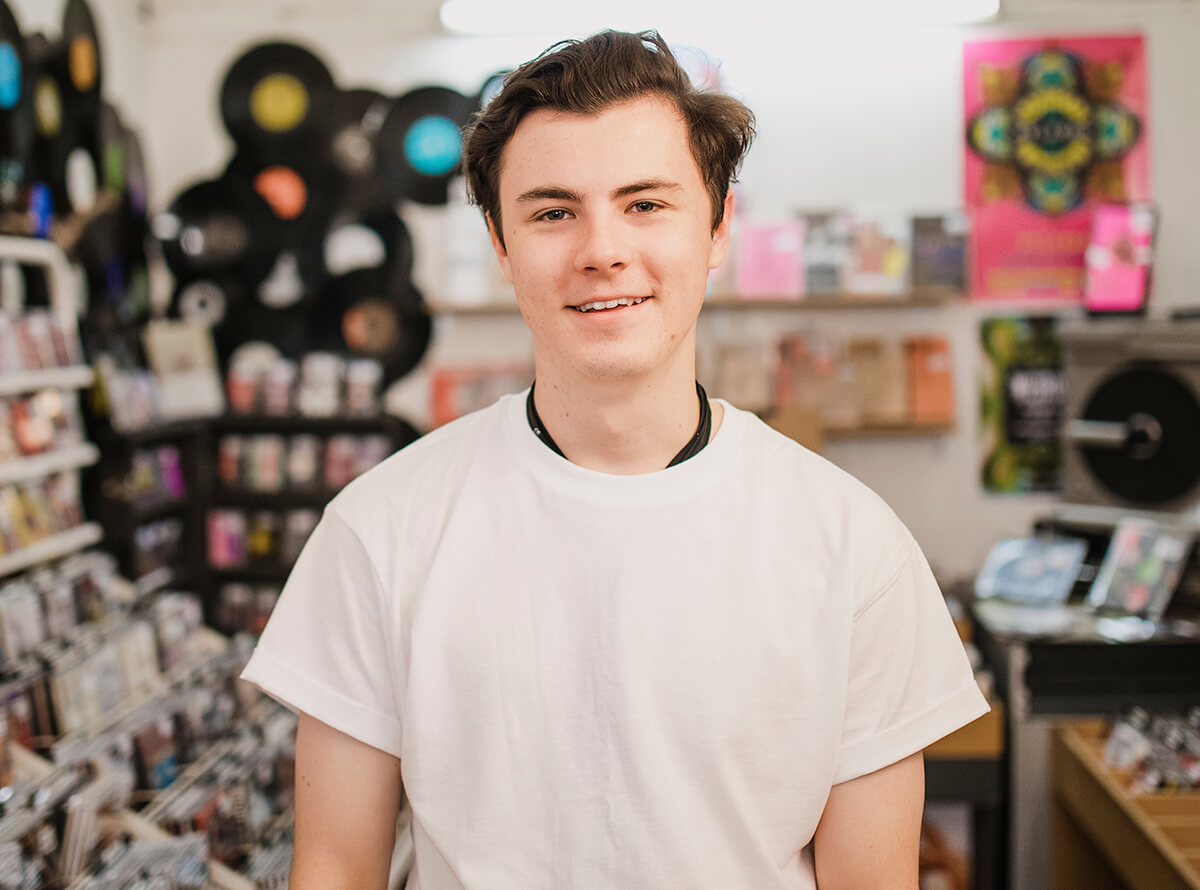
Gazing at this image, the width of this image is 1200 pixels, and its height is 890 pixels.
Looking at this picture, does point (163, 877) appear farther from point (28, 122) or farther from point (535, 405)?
point (28, 122)

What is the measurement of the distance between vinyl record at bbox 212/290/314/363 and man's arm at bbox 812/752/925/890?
329 cm

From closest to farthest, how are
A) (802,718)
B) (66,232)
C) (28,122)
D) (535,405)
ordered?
(802,718) → (535,405) → (28,122) → (66,232)

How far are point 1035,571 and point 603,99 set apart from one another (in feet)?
8.40

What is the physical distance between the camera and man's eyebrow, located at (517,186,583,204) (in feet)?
3.74

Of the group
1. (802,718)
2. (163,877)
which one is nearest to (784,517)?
(802,718)

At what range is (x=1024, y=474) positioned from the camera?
378cm

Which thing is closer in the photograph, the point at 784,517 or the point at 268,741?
the point at 784,517

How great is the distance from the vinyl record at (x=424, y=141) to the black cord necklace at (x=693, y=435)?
2836 mm

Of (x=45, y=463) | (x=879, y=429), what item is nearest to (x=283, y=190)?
(x=45, y=463)

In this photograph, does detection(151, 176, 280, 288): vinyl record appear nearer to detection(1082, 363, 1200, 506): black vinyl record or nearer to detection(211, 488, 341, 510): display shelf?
detection(211, 488, 341, 510): display shelf

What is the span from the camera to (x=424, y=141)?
3906mm

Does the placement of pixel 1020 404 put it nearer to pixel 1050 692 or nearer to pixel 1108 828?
pixel 1050 692

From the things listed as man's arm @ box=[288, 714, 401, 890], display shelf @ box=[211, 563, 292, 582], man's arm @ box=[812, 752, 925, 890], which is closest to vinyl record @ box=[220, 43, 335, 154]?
display shelf @ box=[211, 563, 292, 582]

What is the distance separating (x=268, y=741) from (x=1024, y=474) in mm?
2832
